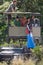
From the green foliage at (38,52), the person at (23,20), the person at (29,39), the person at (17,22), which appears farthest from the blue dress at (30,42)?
the person at (17,22)

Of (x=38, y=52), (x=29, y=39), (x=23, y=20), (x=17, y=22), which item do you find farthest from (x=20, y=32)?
(x=38, y=52)

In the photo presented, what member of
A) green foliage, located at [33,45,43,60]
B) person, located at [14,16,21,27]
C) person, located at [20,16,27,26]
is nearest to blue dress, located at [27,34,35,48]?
green foliage, located at [33,45,43,60]

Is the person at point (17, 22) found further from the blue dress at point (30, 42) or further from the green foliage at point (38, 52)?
the green foliage at point (38, 52)

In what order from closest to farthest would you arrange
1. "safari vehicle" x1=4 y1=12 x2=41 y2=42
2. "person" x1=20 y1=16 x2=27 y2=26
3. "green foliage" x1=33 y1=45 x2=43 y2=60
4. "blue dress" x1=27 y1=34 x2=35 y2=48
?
"green foliage" x1=33 y1=45 x2=43 y2=60 < "blue dress" x1=27 y1=34 x2=35 y2=48 < "person" x1=20 y1=16 x2=27 y2=26 < "safari vehicle" x1=4 y1=12 x2=41 y2=42

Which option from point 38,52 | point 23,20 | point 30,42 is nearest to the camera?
point 38,52

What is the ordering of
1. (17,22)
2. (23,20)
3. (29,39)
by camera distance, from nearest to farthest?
(29,39), (23,20), (17,22)

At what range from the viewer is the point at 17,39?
550 inches

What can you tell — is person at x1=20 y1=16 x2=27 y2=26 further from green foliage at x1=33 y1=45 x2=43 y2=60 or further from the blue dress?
green foliage at x1=33 y1=45 x2=43 y2=60

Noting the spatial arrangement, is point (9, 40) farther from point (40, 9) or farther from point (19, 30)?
point (40, 9)

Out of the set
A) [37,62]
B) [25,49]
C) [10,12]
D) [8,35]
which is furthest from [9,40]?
[37,62]

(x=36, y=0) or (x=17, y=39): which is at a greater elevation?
(x=36, y=0)

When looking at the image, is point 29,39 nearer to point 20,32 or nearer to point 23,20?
point 23,20

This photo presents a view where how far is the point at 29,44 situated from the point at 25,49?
57 cm

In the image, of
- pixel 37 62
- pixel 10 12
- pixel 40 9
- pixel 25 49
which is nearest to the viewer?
pixel 37 62
